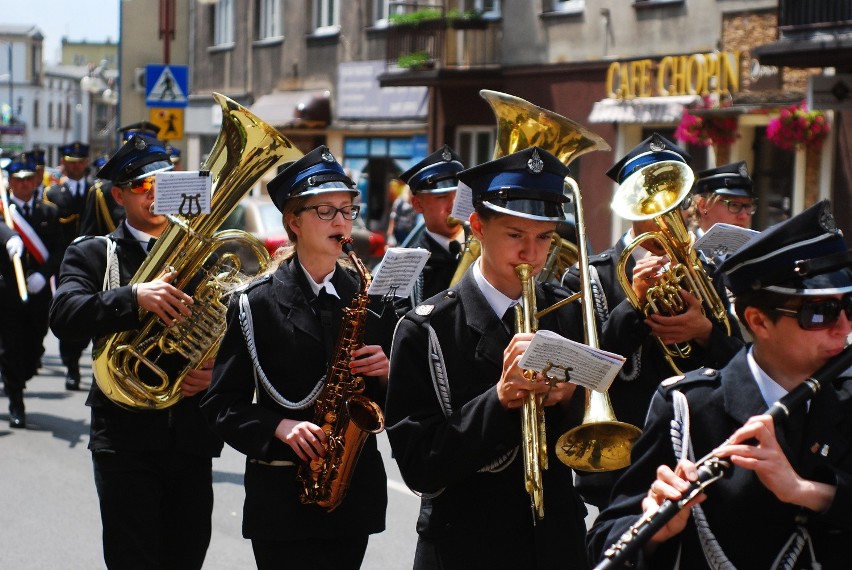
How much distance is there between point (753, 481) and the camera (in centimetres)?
308

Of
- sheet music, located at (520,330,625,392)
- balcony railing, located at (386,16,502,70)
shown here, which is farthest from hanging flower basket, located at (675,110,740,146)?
sheet music, located at (520,330,625,392)

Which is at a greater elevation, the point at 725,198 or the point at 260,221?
the point at 725,198

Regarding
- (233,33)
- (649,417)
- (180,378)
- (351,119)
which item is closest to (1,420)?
(180,378)

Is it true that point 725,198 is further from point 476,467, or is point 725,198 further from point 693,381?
point 693,381

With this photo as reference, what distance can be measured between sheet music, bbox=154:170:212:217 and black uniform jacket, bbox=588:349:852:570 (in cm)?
287

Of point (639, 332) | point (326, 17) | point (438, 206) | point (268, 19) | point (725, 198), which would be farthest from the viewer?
point (268, 19)

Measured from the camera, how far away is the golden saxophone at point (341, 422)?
15.5 feet

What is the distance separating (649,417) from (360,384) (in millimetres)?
1680

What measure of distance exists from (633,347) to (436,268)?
2.25 meters

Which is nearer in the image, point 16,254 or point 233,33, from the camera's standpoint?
point 16,254

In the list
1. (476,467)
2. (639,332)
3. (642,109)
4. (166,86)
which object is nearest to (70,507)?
(639,332)

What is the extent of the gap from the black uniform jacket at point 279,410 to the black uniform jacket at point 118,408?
86 cm

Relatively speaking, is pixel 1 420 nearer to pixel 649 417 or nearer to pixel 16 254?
pixel 16 254

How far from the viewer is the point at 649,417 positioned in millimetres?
3264
